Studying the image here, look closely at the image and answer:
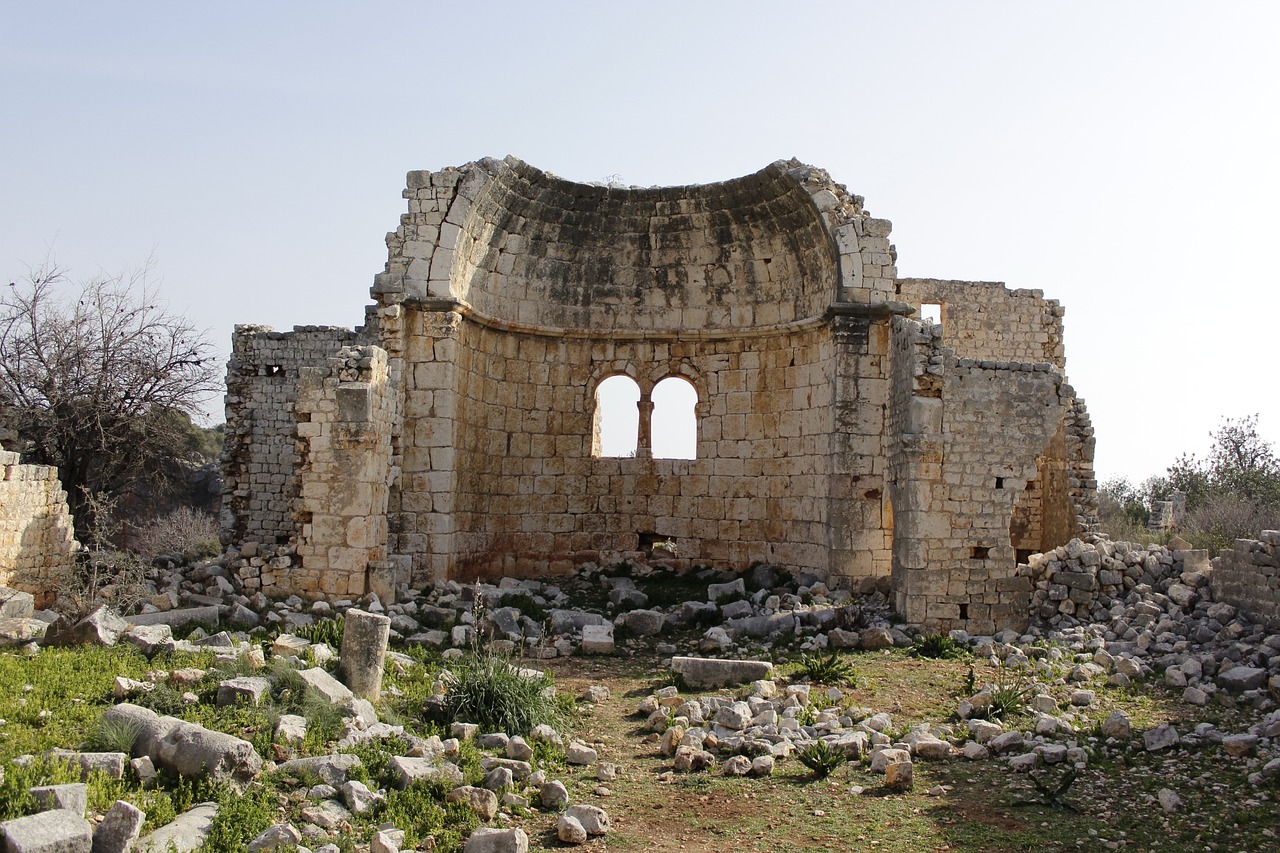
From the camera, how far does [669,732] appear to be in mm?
7730

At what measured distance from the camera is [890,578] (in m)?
12.9

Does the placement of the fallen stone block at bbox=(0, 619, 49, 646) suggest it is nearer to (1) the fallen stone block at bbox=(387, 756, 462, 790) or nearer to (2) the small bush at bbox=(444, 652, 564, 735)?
(2) the small bush at bbox=(444, 652, 564, 735)

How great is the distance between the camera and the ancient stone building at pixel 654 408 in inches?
464

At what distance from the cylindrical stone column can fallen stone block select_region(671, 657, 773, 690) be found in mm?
2975

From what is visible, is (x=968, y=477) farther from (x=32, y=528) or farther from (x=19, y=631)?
(x=32, y=528)

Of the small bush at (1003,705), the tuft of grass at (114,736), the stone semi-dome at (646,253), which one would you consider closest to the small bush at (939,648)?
the small bush at (1003,705)

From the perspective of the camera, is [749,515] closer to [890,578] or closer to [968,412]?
[890,578]

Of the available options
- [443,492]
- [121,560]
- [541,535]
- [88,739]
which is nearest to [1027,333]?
[541,535]

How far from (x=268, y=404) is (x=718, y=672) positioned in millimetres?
12394

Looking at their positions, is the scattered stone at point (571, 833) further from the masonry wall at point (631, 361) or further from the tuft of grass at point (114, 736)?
the masonry wall at point (631, 361)

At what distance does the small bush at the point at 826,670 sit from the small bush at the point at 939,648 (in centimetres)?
120

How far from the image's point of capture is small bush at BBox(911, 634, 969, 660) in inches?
422

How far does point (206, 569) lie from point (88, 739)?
6100mm

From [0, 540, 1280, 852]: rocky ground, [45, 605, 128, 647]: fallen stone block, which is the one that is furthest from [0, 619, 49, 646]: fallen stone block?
[45, 605, 128, 647]: fallen stone block
